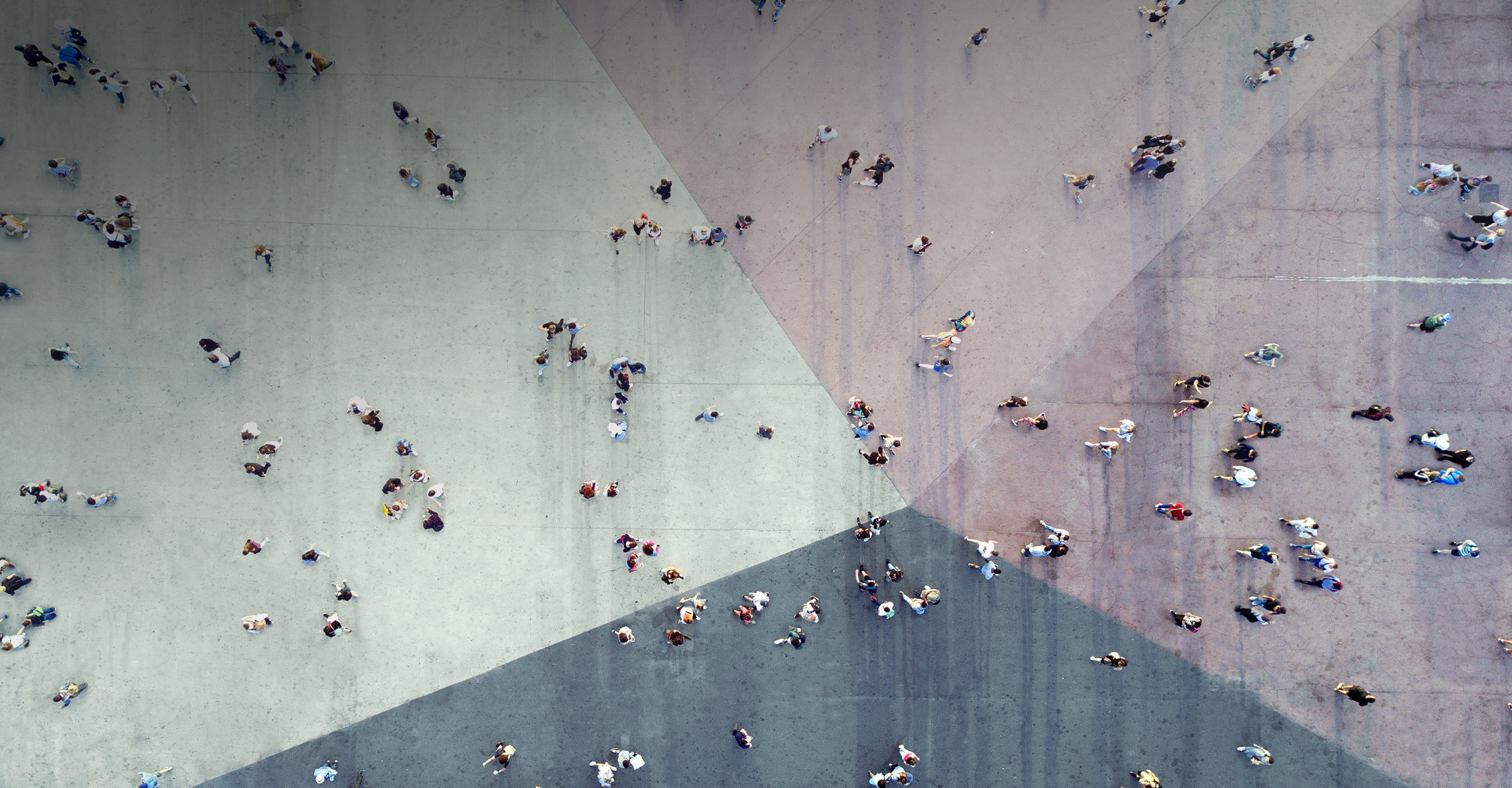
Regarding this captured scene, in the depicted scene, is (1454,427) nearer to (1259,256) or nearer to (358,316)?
(1259,256)

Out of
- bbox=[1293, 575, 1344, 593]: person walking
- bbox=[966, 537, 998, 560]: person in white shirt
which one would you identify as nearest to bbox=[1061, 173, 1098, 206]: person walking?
bbox=[966, 537, 998, 560]: person in white shirt

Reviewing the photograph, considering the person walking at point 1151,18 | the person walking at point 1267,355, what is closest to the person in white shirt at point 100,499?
the person walking at point 1151,18

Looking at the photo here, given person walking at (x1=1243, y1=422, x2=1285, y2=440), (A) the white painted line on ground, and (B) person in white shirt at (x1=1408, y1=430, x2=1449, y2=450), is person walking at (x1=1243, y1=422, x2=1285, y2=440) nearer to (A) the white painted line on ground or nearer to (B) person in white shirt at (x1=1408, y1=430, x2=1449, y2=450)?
(B) person in white shirt at (x1=1408, y1=430, x2=1449, y2=450)

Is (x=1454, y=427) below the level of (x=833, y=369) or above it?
below

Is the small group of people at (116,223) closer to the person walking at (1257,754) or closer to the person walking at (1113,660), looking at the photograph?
the person walking at (1113,660)

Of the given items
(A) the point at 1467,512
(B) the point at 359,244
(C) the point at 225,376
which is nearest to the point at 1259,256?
(A) the point at 1467,512

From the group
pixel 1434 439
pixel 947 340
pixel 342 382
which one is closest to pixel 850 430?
pixel 947 340
